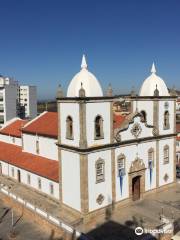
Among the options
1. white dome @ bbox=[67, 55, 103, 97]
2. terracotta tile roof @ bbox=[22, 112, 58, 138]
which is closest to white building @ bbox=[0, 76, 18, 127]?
terracotta tile roof @ bbox=[22, 112, 58, 138]

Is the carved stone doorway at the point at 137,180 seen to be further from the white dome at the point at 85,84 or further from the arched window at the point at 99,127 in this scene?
the white dome at the point at 85,84

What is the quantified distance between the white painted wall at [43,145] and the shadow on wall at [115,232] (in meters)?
9.72

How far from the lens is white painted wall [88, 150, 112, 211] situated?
25.2 metres

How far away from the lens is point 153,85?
102 feet

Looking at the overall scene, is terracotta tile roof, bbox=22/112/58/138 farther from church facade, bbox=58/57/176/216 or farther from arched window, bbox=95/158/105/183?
arched window, bbox=95/158/105/183

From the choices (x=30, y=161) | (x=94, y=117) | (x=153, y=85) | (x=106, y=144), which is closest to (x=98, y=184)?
(x=106, y=144)

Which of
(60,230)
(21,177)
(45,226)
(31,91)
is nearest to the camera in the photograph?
(60,230)

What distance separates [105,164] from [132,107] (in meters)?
7.34

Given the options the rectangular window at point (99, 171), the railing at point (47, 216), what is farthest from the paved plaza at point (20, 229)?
the rectangular window at point (99, 171)

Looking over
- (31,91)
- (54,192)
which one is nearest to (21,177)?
(54,192)

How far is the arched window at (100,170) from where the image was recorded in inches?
1017

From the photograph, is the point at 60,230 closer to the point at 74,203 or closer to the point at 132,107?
the point at 74,203

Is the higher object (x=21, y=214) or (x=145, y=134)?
(x=145, y=134)

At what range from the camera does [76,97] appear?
2458 cm
